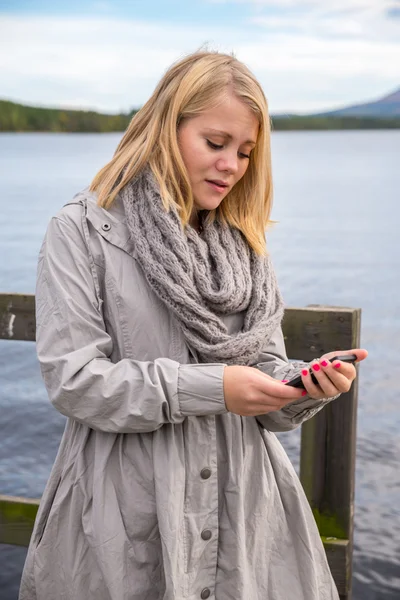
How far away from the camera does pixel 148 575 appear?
7.79ft

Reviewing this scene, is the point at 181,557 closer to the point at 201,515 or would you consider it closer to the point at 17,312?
the point at 201,515

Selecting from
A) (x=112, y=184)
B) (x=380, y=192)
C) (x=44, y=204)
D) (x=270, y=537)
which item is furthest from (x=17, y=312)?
(x=380, y=192)

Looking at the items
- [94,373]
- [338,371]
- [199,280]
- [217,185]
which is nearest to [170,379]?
[94,373]

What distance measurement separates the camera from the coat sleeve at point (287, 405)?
246 centimetres

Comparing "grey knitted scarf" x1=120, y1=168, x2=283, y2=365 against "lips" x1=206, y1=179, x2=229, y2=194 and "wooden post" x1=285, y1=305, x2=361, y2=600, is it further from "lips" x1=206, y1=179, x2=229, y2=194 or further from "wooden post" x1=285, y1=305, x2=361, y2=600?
"wooden post" x1=285, y1=305, x2=361, y2=600

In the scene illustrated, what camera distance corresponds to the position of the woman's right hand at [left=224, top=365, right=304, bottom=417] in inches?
87.8

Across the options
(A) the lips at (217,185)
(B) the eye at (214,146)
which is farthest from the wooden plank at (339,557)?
(B) the eye at (214,146)

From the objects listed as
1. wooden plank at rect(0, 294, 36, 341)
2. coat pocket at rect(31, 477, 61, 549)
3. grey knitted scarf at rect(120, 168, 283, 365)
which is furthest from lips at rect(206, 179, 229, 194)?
wooden plank at rect(0, 294, 36, 341)

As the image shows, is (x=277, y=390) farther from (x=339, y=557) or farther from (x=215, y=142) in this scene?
(x=339, y=557)

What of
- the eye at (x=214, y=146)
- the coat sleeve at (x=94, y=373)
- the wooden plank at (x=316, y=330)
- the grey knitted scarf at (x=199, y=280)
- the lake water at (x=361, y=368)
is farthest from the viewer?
the lake water at (x=361, y=368)

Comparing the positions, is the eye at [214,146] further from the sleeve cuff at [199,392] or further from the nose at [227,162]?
the sleeve cuff at [199,392]

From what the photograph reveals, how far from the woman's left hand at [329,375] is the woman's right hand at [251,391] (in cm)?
4

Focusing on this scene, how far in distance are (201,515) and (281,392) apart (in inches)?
16.3

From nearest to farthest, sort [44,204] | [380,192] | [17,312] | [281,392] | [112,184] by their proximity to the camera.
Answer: [281,392] → [112,184] → [17,312] → [44,204] → [380,192]
